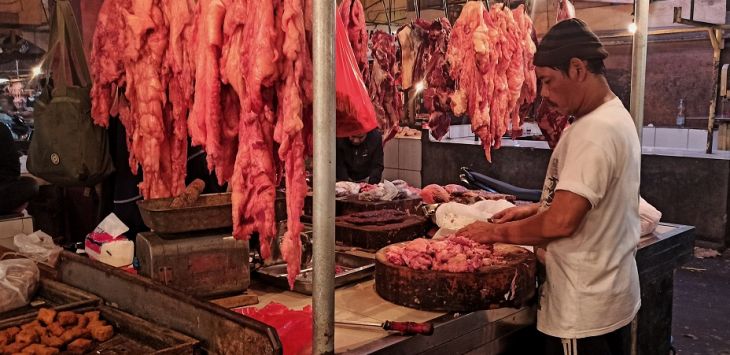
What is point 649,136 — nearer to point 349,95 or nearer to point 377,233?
point 377,233

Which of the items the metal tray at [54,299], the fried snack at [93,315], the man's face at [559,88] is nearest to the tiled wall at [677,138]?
the man's face at [559,88]

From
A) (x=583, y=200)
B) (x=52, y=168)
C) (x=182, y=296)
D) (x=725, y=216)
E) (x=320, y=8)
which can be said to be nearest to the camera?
(x=320, y=8)

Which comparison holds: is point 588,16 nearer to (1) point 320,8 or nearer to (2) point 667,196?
(2) point 667,196

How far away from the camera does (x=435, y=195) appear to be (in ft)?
16.3

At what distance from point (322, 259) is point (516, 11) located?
429 cm

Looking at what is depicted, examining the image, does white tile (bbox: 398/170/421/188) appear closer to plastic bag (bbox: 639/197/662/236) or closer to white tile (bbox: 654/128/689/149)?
white tile (bbox: 654/128/689/149)

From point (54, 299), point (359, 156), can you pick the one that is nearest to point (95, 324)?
point (54, 299)

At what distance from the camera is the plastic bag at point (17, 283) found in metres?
3.11

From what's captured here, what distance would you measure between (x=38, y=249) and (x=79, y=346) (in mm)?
1872

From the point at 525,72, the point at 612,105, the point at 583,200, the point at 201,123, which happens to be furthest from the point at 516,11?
the point at 201,123

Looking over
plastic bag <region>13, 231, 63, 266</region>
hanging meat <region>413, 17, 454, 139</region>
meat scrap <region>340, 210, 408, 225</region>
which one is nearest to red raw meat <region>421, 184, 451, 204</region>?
meat scrap <region>340, 210, 408, 225</region>

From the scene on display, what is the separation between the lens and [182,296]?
8.39ft

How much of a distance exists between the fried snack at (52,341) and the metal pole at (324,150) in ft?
3.88

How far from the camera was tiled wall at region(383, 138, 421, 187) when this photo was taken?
1225 centimetres
